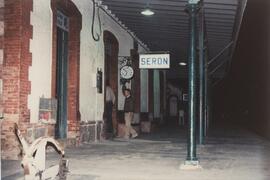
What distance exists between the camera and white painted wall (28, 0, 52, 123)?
33.3 feet

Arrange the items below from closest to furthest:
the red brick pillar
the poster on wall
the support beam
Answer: the support beam, the red brick pillar, the poster on wall

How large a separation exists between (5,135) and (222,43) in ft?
46.9

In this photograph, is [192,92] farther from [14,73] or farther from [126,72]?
[126,72]

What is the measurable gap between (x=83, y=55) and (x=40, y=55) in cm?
292

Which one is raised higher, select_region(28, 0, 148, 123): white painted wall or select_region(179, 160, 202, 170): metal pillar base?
select_region(28, 0, 148, 123): white painted wall

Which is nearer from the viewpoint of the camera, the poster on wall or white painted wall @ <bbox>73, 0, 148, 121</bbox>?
white painted wall @ <bbox>73, 0, 148, 121</bbox>

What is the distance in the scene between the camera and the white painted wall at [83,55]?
10281 millimetres

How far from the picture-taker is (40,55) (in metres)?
10.5

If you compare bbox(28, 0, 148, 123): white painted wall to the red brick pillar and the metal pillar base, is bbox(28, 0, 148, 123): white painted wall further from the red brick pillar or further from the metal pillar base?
the metal pillar base

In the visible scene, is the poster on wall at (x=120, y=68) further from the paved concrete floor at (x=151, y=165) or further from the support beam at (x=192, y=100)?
the support beam at (x=192, y=100)

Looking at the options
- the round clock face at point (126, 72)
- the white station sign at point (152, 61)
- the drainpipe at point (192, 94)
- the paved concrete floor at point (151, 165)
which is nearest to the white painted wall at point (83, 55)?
the round clock face at point (126, 72)

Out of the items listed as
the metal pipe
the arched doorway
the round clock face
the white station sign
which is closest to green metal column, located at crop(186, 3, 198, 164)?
the metal pipe

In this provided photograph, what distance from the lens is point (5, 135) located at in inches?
372

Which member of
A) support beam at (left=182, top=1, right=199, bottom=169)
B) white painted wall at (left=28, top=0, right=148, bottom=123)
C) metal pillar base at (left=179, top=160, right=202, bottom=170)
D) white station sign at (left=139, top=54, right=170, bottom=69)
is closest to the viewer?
metal pillar base at (left=179, top=160, right=202, bottom=170)
